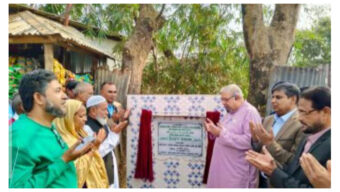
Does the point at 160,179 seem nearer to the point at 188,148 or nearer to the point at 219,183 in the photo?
the point at 188,148

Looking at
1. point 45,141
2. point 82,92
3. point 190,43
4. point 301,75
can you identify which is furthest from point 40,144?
point 190,43

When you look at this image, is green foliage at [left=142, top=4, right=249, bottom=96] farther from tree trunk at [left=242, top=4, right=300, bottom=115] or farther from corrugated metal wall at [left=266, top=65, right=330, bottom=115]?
corrugated metal wall at [left=266, top=65, right=330, bottom=115]

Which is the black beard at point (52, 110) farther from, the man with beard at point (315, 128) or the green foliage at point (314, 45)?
the green foliage at point (314, 45)

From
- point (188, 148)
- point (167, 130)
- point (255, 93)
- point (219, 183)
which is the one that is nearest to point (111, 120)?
point (167, 130)

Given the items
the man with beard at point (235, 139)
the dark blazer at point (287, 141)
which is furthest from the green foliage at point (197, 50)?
the dark blazer at point (287, 141)

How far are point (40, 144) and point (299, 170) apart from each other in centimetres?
141

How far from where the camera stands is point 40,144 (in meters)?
1.99

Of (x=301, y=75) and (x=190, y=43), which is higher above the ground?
(x=190, y=43)

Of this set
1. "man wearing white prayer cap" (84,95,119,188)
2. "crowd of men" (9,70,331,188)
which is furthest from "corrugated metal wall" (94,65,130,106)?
"man wearing white prayer cap" (84,95,119,188)

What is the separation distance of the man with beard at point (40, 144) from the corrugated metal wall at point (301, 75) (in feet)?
5.97

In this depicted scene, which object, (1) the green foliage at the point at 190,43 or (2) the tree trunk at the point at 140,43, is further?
(2) the tree trunk at the point at 140,43

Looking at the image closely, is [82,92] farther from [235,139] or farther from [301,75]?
Answer: [301,75]

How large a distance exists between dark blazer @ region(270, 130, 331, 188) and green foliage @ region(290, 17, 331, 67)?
3.22 feet

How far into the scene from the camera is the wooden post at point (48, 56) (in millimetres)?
3675
